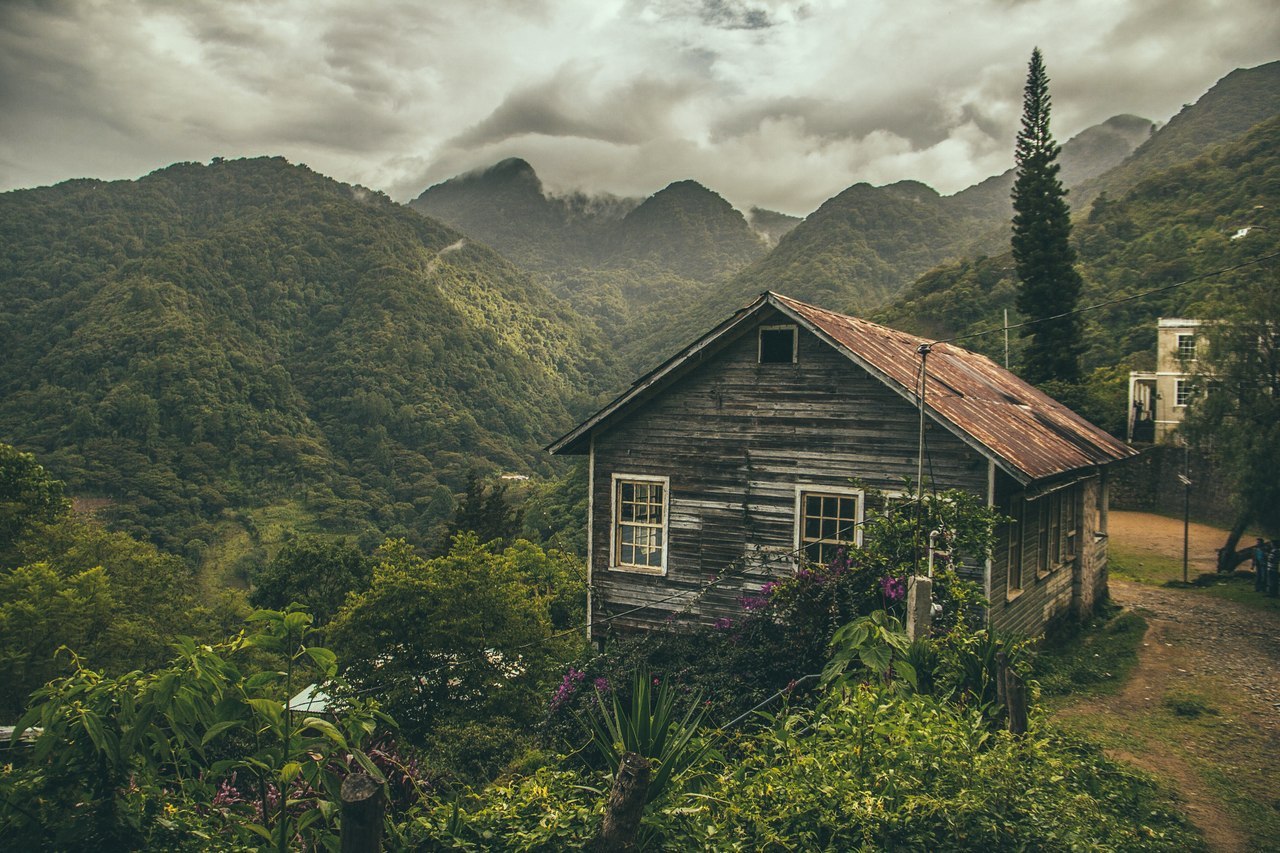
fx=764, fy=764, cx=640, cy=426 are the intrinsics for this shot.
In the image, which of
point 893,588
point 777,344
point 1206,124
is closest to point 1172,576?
point 777,344

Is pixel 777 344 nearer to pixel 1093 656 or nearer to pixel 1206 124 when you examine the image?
pixel 1093 656

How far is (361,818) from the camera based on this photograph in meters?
3.23

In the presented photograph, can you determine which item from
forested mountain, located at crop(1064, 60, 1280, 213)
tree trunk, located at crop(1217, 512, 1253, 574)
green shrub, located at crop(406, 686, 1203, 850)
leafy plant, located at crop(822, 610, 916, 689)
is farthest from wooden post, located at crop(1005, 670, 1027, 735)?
forested mountain, located at crop(1064, 60, 1280, 213)

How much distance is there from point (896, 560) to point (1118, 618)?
418 inches

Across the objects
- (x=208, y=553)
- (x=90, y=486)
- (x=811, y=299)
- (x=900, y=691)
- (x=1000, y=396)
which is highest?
(x=811, y=299)

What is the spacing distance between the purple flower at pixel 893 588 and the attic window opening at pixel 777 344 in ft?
15.9

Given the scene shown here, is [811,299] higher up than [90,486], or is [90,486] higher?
[811,299]

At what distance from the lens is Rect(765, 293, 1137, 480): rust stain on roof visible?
39.5ft

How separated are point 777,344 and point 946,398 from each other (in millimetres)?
3002

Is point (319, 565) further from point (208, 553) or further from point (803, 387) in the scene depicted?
point (803, 387)

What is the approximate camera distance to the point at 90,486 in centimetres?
7988

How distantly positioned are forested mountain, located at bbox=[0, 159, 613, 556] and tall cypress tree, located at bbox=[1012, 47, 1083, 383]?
67.3 m

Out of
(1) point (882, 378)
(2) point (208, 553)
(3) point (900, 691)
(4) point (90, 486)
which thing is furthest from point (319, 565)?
(3) point (900, 691)

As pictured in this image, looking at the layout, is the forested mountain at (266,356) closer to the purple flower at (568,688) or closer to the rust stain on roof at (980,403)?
the rust stain on roof at (980,403)
